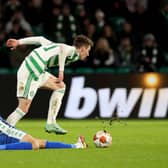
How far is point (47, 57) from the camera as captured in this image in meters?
14.0

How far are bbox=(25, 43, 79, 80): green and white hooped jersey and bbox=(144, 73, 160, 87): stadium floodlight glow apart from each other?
573cm

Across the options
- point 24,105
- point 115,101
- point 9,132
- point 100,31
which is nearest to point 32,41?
point 24,105

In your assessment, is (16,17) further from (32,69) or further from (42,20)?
(32,69)

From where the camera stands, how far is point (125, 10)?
21484 mm

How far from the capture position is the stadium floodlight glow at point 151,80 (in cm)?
1958

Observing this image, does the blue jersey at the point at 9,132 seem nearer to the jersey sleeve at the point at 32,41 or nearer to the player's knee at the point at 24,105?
the player's knee at the point at 24,105

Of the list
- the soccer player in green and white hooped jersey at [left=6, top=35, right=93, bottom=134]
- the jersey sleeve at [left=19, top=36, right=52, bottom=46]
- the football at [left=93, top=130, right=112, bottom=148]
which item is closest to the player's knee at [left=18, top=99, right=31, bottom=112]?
the soccer player in green and white hooped jersey at [left=6, top=35, right=93, bottom=134]

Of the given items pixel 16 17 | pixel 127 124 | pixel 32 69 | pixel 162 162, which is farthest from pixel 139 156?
pixel 16 17

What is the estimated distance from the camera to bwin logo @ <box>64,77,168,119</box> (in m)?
19.3

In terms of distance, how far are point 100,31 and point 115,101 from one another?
6.98 feet

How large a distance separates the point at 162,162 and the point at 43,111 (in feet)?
32.8

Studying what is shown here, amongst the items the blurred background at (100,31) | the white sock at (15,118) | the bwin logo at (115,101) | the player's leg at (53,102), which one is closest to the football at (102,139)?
the white sock at (15,118)

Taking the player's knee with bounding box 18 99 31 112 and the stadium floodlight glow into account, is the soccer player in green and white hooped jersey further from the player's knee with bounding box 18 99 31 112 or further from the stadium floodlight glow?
the stadium floodlight glow

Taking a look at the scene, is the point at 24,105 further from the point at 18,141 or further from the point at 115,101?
the point at 115,101
